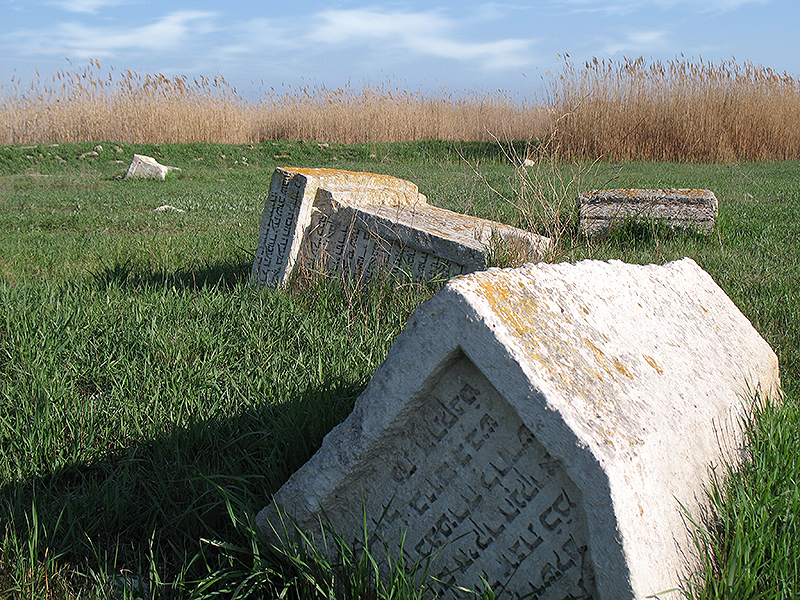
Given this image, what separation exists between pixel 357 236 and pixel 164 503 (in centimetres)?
227

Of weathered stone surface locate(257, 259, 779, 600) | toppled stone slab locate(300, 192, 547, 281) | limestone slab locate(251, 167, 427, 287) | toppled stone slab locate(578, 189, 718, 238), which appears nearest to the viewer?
weathered stone surface locate(257, 259, 779, 600)

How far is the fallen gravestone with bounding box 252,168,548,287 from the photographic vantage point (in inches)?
140

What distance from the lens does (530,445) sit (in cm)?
139

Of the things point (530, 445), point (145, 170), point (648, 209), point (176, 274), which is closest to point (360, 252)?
point (176, 274)

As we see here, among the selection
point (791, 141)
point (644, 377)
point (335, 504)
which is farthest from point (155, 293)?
point (791, 141)

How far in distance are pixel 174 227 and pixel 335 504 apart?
6.06 m

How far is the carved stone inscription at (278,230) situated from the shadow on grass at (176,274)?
7.8 inches

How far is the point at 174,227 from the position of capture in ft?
23.0

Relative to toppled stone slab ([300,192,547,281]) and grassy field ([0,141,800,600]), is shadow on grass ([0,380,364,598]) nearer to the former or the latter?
grassy field ([0,141,800,600])

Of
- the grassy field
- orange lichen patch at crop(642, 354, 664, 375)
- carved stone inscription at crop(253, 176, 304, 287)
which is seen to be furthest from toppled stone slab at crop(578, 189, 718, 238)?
orange lichen patch at crop(642, 354, 664, 375)

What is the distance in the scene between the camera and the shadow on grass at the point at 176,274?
4199mm

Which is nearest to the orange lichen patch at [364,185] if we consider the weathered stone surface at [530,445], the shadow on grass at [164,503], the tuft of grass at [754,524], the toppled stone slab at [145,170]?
the shadow on grass at [164,503]

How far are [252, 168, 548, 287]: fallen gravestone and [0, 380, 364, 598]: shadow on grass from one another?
152 cm

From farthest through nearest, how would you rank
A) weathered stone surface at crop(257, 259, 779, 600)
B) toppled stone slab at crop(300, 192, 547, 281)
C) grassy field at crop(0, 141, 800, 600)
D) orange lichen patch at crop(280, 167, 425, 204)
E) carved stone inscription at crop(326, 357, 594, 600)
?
orange lichen patch at crop(280, 167, 425, 204), toppled stone slab at crop(300, 192, 547, 281), grassy field at crop(0, 141, 800, 600), carved stone inscription at crop(326, 357, 594, 600), weathered stone surface at crop(257, 259, 779, 600)
